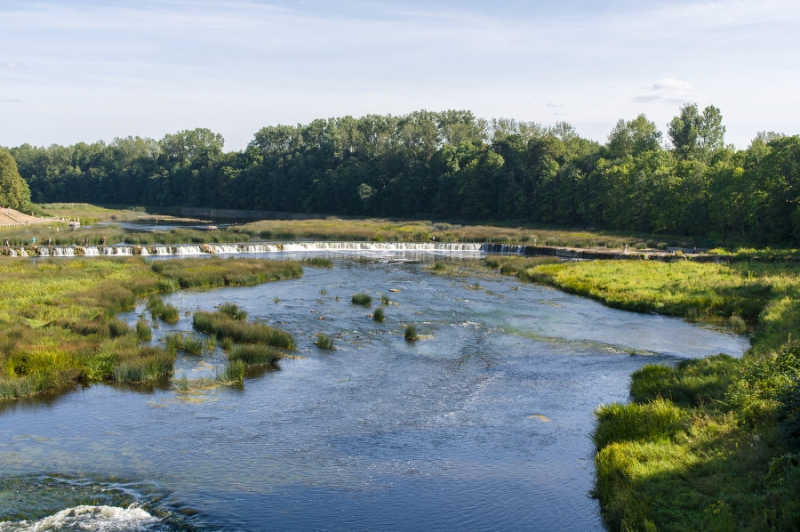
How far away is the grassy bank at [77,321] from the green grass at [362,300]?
9.40 meters

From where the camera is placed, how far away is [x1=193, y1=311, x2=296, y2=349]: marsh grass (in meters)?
23.8

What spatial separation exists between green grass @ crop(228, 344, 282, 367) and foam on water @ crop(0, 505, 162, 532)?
9.72m

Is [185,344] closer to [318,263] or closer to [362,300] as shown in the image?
[362,300]

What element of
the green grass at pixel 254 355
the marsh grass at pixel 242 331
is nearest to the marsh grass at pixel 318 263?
the marsh grass at pixel 242 331

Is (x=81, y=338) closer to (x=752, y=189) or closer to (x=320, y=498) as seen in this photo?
(x=320, y=498)

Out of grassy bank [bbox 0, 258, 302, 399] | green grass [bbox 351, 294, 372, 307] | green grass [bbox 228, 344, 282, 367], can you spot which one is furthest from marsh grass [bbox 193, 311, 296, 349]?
green grass [bbox 351, 294, 372, 307]

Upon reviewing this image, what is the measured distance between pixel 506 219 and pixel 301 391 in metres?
86.3

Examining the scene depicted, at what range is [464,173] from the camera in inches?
4257

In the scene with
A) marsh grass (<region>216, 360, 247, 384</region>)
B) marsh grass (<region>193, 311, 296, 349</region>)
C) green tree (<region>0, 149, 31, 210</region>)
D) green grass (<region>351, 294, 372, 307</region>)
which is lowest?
marsh grass (<region>216, 360, 247, 384</region>)

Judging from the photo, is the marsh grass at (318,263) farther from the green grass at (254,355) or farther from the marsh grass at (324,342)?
the green grass at (254,355)

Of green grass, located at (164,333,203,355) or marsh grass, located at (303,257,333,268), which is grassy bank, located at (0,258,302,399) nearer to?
green grass, located at (164,333,203,355)

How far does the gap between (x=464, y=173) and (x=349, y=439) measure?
313ft

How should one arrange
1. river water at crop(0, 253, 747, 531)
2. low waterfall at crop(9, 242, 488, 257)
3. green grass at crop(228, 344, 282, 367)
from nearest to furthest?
river water at crop(0, 253, 747, 531) → green grass at crop(228, 344, 282, 367) → low waterfall at crop(9, 242, 488, 257)

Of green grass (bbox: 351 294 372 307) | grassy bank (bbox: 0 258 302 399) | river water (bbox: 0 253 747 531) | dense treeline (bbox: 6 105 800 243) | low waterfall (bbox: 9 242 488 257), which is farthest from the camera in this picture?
dense treeline (bbox: 6 105 800 243)
